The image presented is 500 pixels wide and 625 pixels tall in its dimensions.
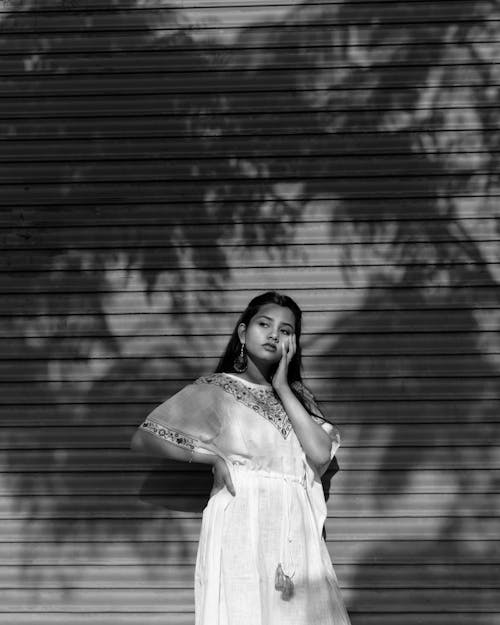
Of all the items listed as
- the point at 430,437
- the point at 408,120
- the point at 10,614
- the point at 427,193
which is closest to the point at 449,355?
the point at 430,437

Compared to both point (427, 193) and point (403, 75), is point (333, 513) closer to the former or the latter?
point (427, 193)

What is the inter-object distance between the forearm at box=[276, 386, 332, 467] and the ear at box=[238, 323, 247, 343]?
14.7 inches

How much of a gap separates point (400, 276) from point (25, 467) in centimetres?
221

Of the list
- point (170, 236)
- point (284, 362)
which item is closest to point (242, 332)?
point (284, 362)

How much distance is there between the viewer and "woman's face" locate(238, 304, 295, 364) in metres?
3.98

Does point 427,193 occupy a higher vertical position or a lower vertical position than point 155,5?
lower

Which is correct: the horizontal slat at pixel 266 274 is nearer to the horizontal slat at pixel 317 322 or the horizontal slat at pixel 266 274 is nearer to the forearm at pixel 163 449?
the horizontal slat at pixel 317 322

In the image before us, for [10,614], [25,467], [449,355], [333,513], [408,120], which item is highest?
[408,120]

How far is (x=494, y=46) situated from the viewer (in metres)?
4.75

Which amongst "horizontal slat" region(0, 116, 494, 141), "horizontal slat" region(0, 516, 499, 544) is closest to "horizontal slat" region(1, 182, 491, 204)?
"horizontal slat" region(0, 116, 494, 141)

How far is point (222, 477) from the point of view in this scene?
381 centimetres

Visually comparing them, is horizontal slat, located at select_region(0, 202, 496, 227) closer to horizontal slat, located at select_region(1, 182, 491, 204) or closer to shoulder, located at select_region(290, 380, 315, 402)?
horizontal slat, located at select_region(1, 182, 491, 204)

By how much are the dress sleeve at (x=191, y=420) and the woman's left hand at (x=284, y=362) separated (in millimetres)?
304

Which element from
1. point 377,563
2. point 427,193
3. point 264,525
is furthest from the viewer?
point 427,193
